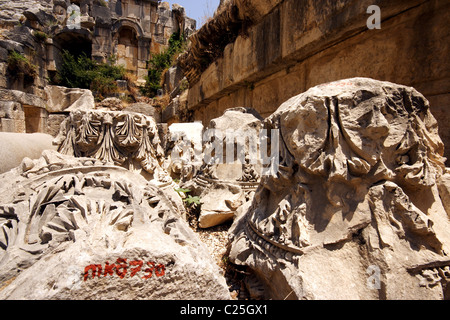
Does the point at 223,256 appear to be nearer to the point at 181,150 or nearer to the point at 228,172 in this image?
the point at 228,172

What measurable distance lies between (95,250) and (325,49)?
3.20m

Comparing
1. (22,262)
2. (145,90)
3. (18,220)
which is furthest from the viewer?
(145,90)

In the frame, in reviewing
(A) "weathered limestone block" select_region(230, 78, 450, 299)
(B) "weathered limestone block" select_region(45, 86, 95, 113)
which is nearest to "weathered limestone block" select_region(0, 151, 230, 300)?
(A) "weathered limestone block" select_region(230, 78, 450, 299)

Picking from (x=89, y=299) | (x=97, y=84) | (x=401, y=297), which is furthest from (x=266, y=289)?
(x=97, y=84)

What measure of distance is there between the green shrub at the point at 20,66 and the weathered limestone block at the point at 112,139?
27.3ft

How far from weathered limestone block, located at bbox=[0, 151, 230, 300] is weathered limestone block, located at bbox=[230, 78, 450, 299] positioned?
1.73 ft

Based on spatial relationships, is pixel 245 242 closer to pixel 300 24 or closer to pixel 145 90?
pixel 300 24

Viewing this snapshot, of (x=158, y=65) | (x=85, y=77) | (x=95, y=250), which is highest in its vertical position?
(x=158, y=65)

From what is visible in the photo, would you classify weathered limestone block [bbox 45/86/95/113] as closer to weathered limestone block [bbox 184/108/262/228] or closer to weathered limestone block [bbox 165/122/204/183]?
weathered limestone block [bbox 165/122/204/183]

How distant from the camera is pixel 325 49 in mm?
2922

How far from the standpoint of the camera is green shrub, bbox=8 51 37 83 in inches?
331

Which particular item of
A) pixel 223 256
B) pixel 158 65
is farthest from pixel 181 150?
pixel 158 65

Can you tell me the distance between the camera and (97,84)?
11.9 metres

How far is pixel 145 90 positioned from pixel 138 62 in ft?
8.45
